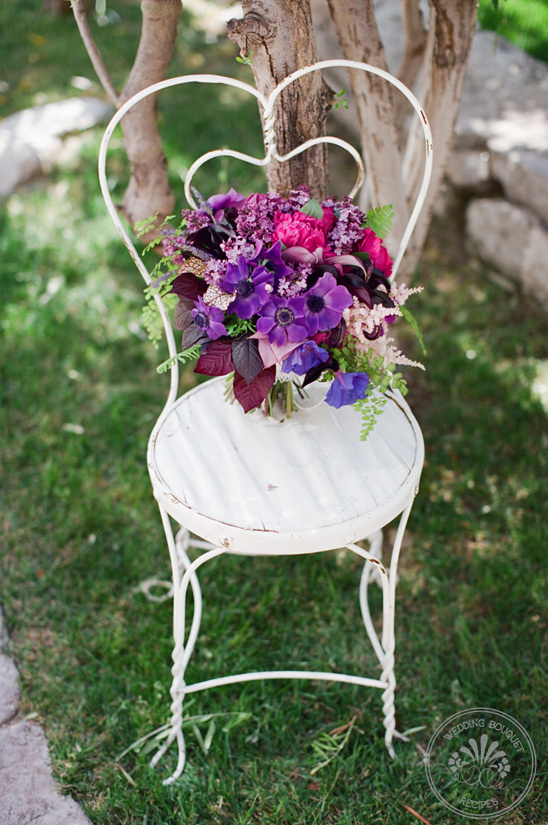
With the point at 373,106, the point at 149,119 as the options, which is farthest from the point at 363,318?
the point at 149,119

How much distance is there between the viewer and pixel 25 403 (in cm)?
281

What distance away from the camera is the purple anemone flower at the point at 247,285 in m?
1.32

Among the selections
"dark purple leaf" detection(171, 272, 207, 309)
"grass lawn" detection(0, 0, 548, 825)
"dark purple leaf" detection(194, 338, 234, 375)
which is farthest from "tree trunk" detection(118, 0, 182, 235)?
"dark purple leaf" detection(194, 338, 234, 375)

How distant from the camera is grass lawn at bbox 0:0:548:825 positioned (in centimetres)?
176

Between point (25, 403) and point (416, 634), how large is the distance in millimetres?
1767

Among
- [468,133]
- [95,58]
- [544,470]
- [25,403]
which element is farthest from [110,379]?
[468,133]

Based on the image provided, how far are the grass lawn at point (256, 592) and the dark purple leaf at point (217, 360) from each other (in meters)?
0.76

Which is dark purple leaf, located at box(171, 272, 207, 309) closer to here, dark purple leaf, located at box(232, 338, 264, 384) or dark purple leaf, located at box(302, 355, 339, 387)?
dark purple leaf, located at box(232, 338, 264, 384)

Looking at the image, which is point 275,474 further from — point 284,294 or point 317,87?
point 317,87

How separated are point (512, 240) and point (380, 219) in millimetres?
1908

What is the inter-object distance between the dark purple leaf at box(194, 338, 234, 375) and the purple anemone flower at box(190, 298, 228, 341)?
25 mm

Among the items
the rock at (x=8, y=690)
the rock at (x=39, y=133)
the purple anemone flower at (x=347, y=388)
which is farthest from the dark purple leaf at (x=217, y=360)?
the rock at (x=39, y=133)

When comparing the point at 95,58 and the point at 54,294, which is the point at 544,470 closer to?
the point at 95,58

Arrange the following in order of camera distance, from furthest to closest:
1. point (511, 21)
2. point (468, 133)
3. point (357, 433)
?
1. point (511, 21)
2. point (468, 133)
3. point (357, 433)
